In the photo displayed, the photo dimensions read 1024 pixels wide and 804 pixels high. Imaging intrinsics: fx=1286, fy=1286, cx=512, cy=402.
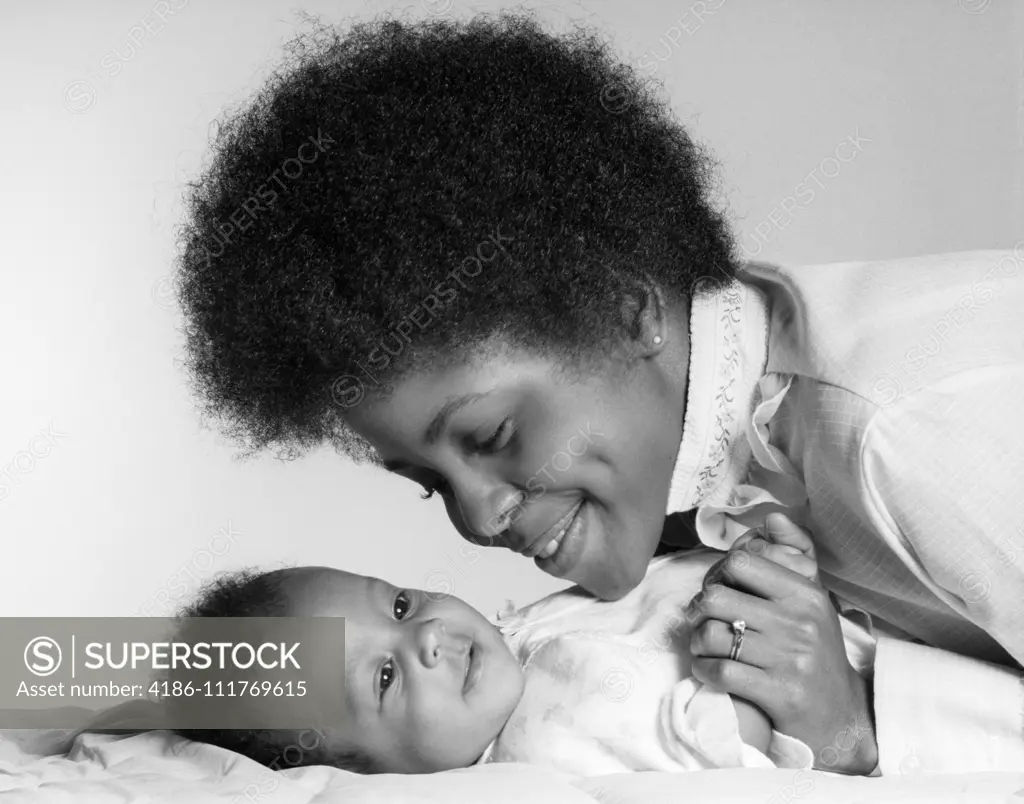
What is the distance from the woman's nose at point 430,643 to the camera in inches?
Answer: 59.1

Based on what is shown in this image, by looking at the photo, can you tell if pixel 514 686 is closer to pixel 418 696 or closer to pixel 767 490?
pixel 418 696

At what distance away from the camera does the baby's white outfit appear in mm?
1417

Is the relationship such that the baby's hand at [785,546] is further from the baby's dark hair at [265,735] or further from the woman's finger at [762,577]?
the baby's dark hair at [265,735]

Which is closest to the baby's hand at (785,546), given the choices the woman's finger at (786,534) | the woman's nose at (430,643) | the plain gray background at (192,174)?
the woman's finger at (786,534)

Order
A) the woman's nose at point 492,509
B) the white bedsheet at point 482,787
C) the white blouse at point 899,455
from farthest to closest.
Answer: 1. the woman's nose at point 492,509
2. the white blouse at point 899,455
3. the white bedsheet at point 482,787

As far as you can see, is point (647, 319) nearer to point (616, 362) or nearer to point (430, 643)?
point (616, 362)

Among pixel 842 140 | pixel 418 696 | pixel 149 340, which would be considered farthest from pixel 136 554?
pixel 842 140

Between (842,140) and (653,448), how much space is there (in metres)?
1.39

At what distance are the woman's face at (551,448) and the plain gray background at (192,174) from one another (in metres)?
1.22

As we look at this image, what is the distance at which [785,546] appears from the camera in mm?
1569

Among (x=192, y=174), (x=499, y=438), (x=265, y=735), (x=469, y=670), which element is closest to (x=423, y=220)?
(x=499, y=438)

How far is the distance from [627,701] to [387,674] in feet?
0.94

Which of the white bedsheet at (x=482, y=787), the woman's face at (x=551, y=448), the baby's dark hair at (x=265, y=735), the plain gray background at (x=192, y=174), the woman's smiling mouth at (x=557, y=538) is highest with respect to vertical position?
the plain gray background at (x=192, y=174)

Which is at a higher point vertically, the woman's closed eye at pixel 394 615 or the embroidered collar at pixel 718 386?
the embroidered collar at pixel 718 386
